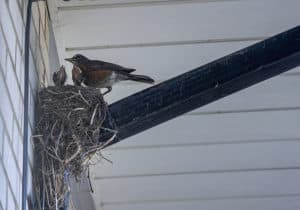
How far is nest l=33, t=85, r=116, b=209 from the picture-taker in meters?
2.88

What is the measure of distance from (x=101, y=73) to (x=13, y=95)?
3.27ft

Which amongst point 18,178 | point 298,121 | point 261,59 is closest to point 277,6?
point 261,59

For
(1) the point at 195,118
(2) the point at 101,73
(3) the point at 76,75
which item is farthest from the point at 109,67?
(1) the point at 195,118

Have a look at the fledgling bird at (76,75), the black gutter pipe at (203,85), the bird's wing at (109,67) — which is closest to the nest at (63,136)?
the black gutter pipe at (203,85)

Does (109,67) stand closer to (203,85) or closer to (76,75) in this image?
(76,75)

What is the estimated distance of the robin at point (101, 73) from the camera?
11.3 feet

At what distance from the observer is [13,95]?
254 cm

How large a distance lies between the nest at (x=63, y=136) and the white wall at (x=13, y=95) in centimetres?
7

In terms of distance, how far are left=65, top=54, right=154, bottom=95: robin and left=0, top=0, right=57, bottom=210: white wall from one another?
426mm

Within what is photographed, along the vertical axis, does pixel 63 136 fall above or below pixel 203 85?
below

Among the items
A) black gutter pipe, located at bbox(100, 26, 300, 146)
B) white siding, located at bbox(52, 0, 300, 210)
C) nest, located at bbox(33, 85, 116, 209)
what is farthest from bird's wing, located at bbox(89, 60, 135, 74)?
black gutter pipe, located at bbox(100, 26, 300, 146)

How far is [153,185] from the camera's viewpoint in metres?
4.64

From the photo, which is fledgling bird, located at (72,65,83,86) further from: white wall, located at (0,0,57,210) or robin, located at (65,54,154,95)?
white wall, located at (0,0,57,210)

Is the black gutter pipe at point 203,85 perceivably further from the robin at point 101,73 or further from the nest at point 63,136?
the robin at point 101,73
